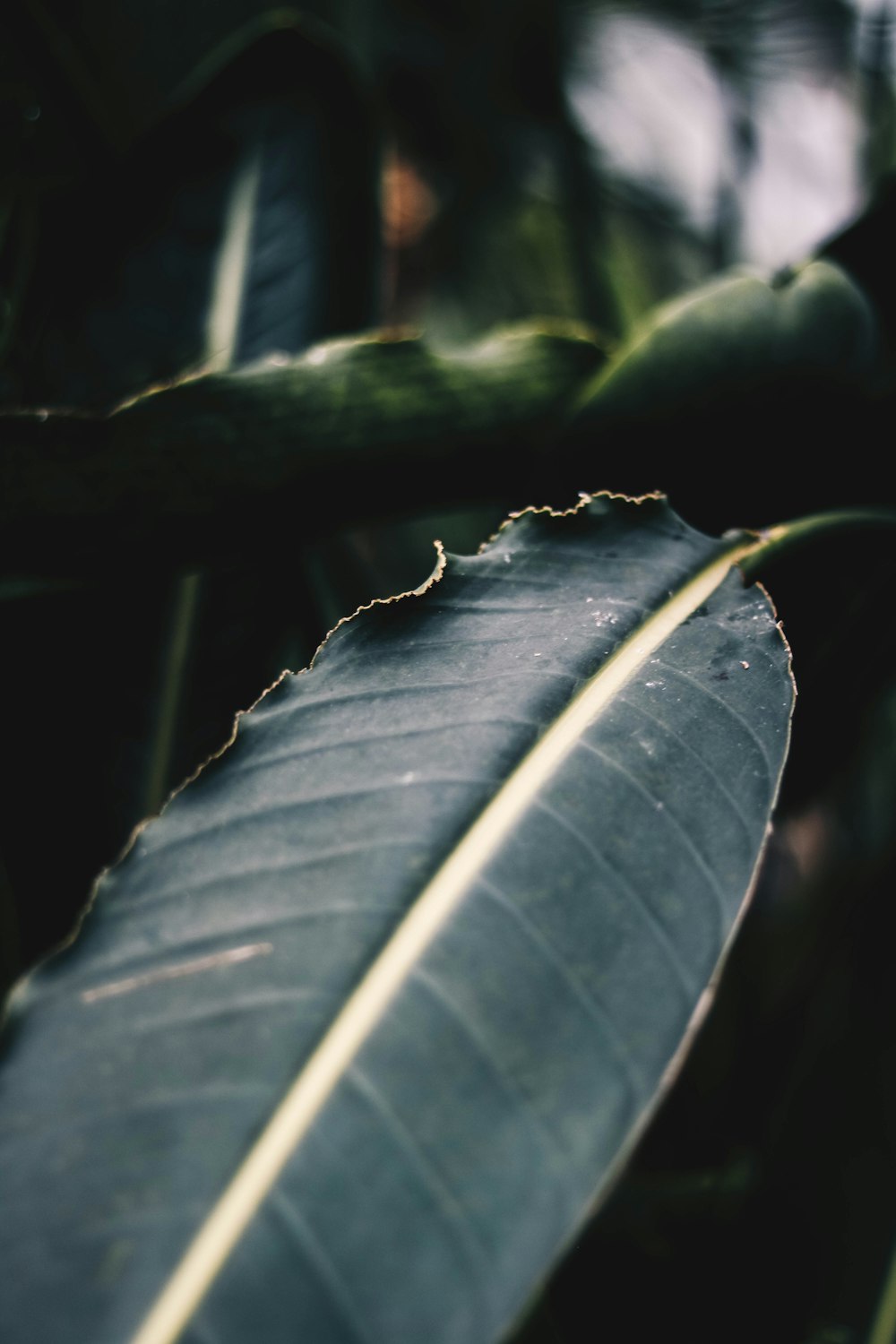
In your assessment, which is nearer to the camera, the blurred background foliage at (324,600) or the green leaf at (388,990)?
the green leaf at (388,990)

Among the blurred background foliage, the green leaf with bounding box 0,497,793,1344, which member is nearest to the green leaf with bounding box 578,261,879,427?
the blurred background foliage

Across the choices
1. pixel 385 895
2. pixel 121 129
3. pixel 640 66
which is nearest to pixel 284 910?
pixel 385 895

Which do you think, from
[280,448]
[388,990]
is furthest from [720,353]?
[388,990]

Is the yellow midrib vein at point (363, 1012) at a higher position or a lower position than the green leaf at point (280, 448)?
lower

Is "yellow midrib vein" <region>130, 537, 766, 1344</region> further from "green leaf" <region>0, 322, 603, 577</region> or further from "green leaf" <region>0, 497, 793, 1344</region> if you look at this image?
"green leaf" <region>0, 322, 603, 577</region>

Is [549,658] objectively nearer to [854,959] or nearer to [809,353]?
[809,353]

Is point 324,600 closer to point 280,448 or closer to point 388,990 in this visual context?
point 280,448

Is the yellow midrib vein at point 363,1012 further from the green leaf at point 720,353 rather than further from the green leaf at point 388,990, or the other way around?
the green leaf at point 720,353

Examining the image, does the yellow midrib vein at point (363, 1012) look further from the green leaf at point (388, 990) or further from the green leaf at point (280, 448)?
the green leaf at point (280, 448)

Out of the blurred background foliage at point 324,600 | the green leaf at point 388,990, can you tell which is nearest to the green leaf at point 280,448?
the blurred background foliage at point 324,600
